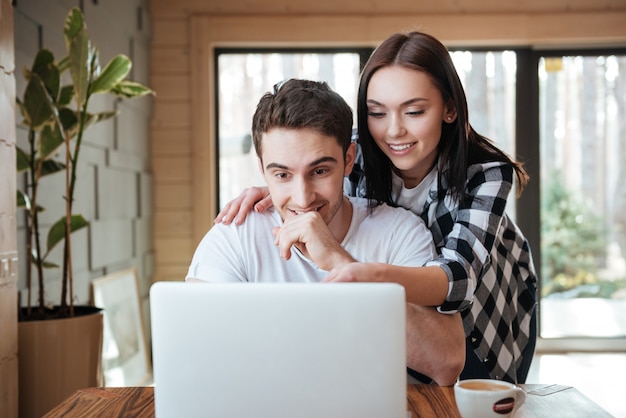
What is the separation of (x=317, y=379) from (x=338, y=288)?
0.13 metres

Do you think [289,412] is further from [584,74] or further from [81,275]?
[584,74]

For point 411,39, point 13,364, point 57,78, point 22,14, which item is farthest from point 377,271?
point 22,14

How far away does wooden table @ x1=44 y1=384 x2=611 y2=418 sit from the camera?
1.26 meters

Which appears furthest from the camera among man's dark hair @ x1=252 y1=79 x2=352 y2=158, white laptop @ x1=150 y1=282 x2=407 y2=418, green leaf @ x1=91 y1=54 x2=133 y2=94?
green leaf @ x1=91 y1=54 x2=133 y2=94

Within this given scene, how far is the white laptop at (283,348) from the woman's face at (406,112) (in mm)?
787

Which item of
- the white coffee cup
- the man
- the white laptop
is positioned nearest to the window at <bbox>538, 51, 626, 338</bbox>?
the man

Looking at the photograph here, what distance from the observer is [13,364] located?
88.8 inches

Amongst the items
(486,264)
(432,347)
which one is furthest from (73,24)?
(432,347)

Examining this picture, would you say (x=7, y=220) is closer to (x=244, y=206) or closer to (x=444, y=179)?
(x=244, y=206)

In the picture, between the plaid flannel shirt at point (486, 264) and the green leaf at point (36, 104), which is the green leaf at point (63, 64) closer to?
the green leaf at point (36, 104)

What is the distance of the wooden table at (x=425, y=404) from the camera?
1.26 m

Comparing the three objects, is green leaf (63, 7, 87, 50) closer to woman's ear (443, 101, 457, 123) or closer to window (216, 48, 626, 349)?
woman's ear (443, 101, 457, 123)

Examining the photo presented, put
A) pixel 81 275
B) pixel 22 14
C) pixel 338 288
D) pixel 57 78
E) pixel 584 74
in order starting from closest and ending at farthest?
pixel 338 288 < pixel 57 78 < pixel 22 14 < pixel 81 275 < pixel 584 74

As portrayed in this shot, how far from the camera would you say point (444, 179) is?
1786mm
